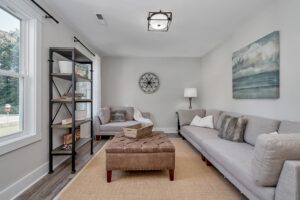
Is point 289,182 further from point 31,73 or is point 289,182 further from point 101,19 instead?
point 101,19

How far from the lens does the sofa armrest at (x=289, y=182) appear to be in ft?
3.97

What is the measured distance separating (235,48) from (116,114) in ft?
11.2

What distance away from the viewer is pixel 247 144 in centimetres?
265

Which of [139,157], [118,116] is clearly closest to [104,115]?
[118,116]

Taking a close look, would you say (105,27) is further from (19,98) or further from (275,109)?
(275,109)

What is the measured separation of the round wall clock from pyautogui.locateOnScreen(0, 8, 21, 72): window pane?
12.9 feet

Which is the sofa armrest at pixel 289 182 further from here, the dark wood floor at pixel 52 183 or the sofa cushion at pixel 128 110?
the sofa cushion at pixel 128 110

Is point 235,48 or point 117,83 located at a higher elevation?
point 235,48

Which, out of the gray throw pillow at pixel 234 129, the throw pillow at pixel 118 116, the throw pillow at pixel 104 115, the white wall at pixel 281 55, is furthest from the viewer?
the throw pillow at pixel 118 116

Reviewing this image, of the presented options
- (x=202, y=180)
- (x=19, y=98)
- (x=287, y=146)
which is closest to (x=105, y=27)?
(x=19, y=98)

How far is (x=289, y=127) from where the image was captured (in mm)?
2078

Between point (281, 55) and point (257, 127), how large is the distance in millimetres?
1003

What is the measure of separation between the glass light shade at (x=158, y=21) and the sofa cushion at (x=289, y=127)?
6.80ft

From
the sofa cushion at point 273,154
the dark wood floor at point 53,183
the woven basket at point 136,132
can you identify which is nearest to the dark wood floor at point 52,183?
the dark wood floor at point 53,183
